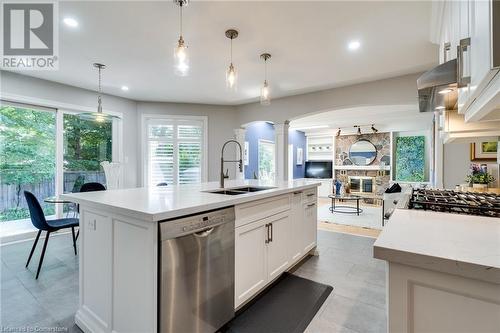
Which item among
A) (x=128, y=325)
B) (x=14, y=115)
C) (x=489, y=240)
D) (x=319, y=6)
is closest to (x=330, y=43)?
(x=319, y=6)

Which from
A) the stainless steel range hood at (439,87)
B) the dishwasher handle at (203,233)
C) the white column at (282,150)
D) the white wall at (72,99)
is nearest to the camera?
the stainless steel range hood at (439,87)

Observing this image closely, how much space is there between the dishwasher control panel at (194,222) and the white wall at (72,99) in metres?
3.96

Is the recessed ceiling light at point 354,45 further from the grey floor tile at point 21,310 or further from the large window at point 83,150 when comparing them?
the large window at point 83,150

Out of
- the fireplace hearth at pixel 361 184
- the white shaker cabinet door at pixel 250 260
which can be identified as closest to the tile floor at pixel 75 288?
the white shaker cabinet door at pixel 250 260

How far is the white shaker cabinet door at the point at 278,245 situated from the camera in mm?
2211

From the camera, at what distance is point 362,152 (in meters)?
8.09

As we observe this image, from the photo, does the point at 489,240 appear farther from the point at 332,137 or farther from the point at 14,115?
the point at 332,137

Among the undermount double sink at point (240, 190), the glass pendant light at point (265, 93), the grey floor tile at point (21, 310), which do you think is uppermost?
the glass pendant light at point (265, 93)

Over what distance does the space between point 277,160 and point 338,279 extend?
3.01 metres

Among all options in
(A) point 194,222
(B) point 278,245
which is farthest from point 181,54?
(B) point 278,245

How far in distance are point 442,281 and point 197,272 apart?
1225mm

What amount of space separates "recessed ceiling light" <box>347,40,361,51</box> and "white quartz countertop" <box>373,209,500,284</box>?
2219 millimetres

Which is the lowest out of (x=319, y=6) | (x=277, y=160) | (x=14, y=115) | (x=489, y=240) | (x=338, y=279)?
(x=338, y=279)

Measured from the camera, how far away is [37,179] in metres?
3.94
